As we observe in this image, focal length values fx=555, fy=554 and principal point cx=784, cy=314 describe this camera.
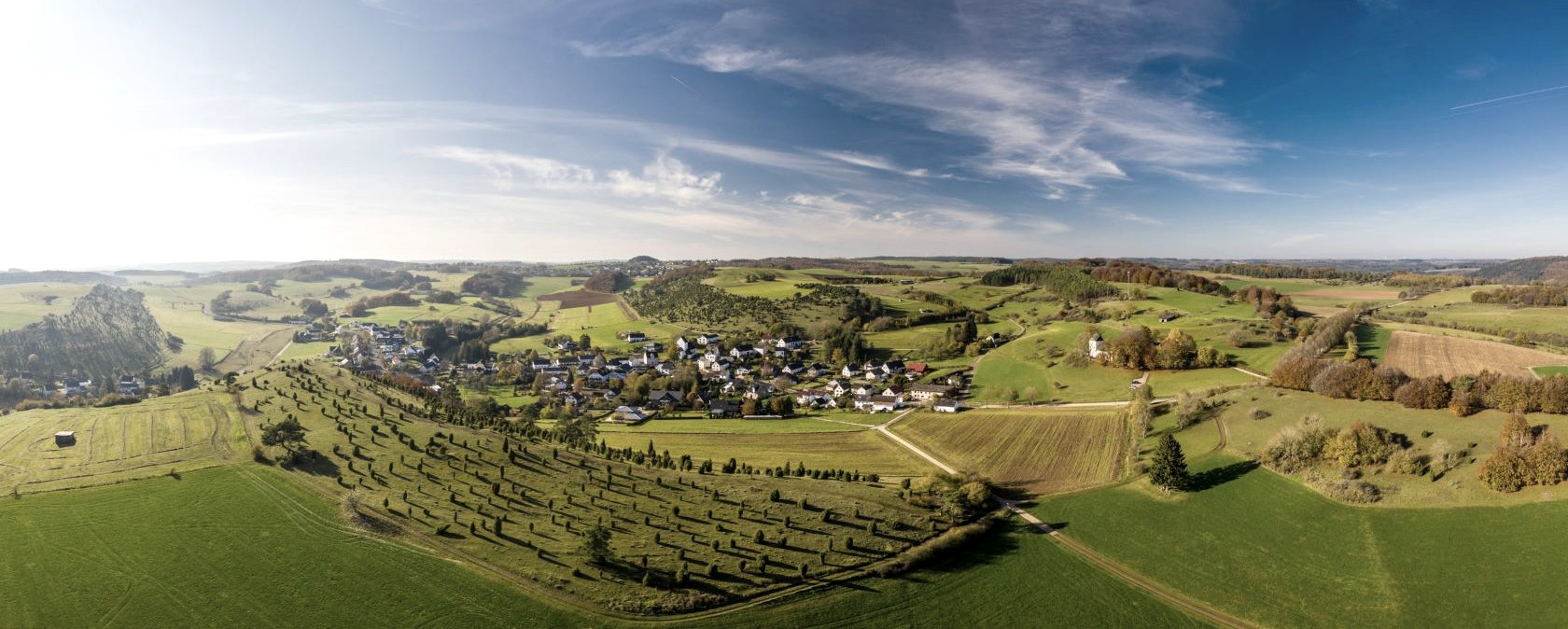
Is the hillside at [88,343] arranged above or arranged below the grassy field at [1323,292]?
below

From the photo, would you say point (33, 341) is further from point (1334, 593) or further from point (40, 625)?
point (1334, 593)

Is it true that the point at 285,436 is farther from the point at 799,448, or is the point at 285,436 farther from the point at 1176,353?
the point at 1176,353

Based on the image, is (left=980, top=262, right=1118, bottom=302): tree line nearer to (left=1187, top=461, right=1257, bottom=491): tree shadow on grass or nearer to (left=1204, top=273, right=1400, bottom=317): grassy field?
(left=1204, top=273, right=1400, bottom=317): grassy field

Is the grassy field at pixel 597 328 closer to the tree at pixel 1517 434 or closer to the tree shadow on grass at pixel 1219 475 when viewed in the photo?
the tree shadow on grass at pixel 1219 475

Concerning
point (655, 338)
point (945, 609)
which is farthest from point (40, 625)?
point (655, 338)

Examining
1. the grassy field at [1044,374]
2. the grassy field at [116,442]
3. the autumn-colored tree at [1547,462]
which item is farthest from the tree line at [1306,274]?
the grassy field at [116,442]

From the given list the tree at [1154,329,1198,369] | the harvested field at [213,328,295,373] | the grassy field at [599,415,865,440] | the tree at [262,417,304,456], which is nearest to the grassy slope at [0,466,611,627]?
the tree at [262,417,304,456]
